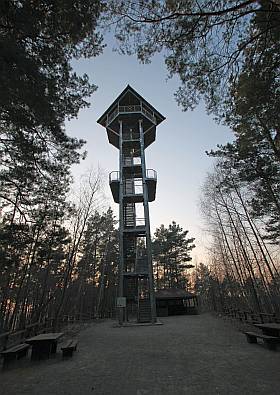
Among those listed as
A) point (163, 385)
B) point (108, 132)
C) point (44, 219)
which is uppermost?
point (108, 132)

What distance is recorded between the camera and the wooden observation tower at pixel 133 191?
1435 centimetres

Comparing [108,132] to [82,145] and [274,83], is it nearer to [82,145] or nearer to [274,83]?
[82,145]

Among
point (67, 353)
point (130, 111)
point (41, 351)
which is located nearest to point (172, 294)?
point (67, 353)

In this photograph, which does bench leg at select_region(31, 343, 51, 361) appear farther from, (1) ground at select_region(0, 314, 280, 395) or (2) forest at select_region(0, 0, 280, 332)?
(2) forest at select_region(0, 0, 280, 332)

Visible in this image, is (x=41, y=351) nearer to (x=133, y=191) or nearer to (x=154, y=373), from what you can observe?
(x=154, y=373)

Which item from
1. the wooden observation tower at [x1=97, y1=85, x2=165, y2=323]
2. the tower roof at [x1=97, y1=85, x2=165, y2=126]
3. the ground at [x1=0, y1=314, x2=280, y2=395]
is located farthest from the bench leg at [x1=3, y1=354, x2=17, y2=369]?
the tower roof at [x1=97, y1=85, x2=165, y2=126]

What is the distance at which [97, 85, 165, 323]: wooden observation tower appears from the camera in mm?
14352

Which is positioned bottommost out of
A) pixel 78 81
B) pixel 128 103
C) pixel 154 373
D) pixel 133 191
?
pixel 154 373

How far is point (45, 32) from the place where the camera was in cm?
471

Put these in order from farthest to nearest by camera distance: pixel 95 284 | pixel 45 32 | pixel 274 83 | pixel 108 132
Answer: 1. pixel 95 284
2. pixel 108 132
3. pixel 274 83
4. pixel 45 32

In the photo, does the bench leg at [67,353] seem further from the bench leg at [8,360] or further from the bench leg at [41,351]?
the bench leg at [8,360]

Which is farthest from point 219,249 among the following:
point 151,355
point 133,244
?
point 151,355

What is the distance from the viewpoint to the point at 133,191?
55.0ft

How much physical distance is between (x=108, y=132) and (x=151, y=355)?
18.3m
